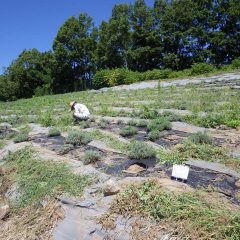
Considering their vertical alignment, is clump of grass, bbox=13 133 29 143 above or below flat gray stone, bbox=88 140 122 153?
above

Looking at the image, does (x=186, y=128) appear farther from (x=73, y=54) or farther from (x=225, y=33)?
(x=73, y=54)

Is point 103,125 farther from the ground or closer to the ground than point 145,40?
closer to the ground

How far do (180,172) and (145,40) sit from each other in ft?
129

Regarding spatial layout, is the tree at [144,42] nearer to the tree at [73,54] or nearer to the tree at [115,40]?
the tree at [115,40]

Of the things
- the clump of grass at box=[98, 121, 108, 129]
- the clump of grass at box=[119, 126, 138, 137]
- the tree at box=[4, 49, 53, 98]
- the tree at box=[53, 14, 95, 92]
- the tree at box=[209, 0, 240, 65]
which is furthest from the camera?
the tree at box=[4, 49, 53, 98]

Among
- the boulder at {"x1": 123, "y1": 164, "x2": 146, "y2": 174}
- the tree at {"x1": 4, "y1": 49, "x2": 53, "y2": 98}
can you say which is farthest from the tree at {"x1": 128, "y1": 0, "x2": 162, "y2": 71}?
the boulder at {"x1": 123, "y1": 164, "x2": 146, "y2": 174}

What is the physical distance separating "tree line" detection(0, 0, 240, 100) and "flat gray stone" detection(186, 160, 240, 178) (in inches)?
1358

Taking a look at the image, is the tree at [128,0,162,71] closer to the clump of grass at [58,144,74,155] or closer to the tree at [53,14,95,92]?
the tree at [53,14,95,92]

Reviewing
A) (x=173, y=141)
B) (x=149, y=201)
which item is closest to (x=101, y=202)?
(x=149, y=201)

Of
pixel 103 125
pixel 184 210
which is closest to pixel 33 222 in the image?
pixel 184 210

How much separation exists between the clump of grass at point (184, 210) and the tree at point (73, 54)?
40.8 meters

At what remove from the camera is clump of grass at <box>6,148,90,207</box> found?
16.8 ft

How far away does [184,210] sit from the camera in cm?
392

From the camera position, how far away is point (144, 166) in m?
5.61
